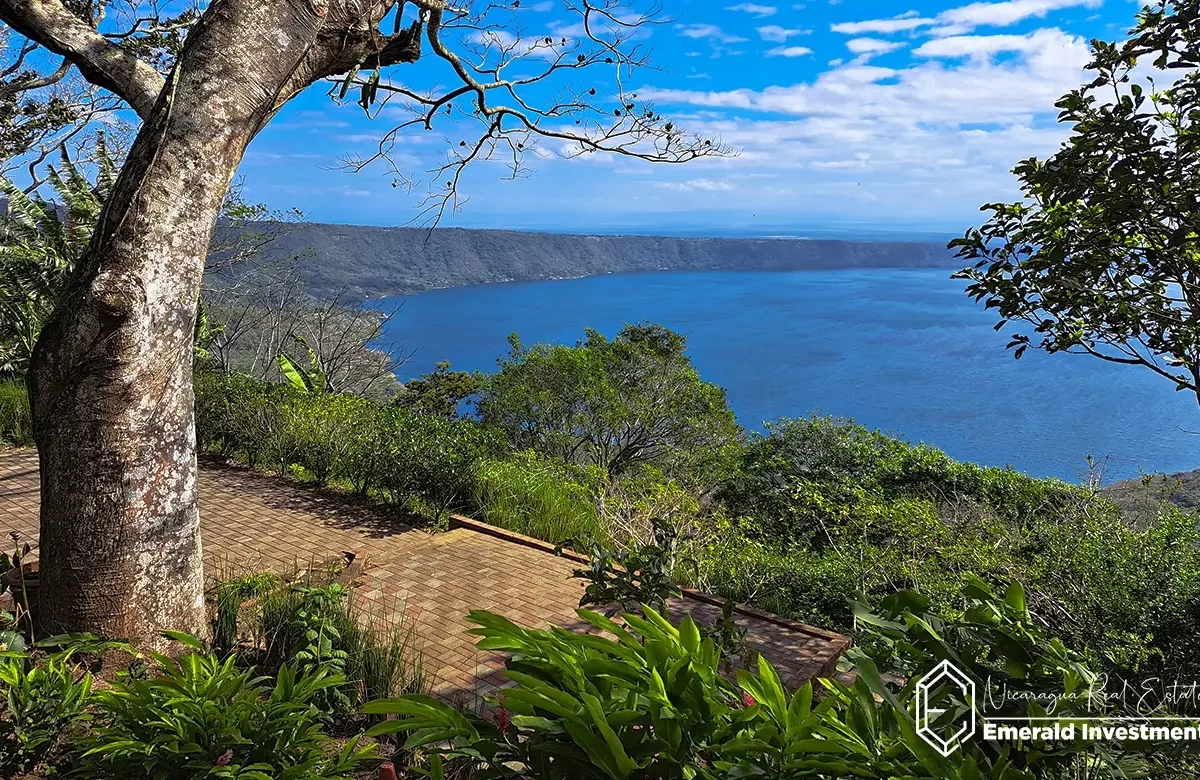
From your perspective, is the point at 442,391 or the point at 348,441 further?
the point at 442,391

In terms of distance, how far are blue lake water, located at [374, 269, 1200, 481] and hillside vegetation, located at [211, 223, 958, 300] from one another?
9.69 feet

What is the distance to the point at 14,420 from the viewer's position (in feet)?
26.5

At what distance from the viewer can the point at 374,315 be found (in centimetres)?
1669

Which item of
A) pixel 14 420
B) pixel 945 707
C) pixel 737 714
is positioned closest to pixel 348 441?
pixel 14 420

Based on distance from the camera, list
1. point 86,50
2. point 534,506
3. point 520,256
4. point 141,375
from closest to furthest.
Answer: point 141,375
point 86,50
point 534,506
point 520,256

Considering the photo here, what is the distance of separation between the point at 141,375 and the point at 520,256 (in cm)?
8179

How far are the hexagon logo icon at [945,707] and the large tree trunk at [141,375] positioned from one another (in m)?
2.86

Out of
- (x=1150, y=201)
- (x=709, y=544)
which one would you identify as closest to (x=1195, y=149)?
(x=1150, y=201)

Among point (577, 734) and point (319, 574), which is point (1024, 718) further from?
point (319, 574)

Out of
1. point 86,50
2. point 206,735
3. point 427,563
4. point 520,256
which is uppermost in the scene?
point 520,256

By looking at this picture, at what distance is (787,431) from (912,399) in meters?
39.1

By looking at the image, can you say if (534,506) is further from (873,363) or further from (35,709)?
(873,363)

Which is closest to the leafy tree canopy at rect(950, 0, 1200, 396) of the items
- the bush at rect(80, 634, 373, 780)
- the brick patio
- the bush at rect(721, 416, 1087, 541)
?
the brick patio

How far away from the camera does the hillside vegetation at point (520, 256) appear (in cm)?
5046
